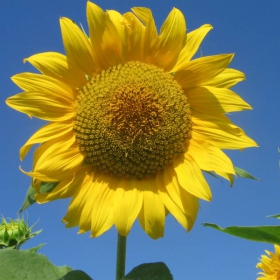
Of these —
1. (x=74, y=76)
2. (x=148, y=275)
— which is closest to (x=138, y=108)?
(x=74, y=76)

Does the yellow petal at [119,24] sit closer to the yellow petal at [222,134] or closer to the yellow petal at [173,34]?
the yellow petal at [173,34]

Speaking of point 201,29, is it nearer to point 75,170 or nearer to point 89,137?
point 89,137

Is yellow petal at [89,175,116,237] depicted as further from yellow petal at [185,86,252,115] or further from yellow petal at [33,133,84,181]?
yellow petal at [185,86,252,115]

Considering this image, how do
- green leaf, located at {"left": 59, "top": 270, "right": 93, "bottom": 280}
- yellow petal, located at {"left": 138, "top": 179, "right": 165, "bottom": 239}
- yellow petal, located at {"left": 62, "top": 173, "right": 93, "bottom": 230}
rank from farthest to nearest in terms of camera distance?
1. yellow petal, located at {"left": 62, "top": 173, "right": 93, "bottom": 230}
2. yellow petal, located at {"left": 138, "top": 179, "right": 165, "bottom": 239}
3. green leaf, located at {"left": 59, "top": 270, "right": 93, "bottom": 280}

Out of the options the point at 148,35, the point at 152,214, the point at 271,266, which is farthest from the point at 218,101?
the point at 271,266

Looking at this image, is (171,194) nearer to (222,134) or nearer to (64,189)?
(222,134)

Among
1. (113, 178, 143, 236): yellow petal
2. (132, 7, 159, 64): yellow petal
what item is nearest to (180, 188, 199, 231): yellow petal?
(113, 178, 143, 236): yellow petal
